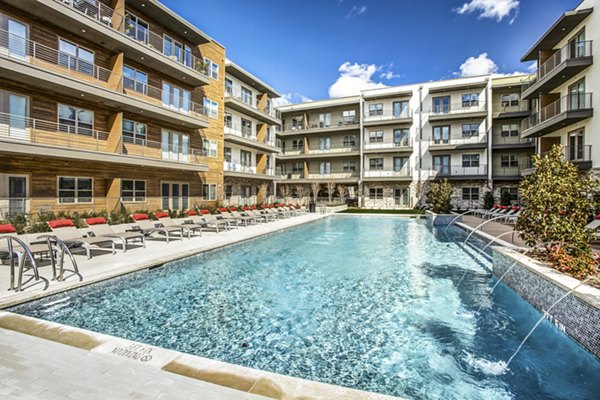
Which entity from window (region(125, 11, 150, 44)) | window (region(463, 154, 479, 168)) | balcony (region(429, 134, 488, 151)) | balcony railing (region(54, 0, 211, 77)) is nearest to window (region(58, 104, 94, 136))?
balcony railing (region(54, 0, 211, 77))

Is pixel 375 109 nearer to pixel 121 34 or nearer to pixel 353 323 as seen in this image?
pixel 121 34

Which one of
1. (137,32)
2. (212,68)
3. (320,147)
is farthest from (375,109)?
(137,32)

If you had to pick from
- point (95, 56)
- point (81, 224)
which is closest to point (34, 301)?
point (81, 224)

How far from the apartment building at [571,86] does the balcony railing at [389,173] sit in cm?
1231

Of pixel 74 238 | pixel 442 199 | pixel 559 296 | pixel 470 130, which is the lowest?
pixel 559 296

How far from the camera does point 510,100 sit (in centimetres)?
3181

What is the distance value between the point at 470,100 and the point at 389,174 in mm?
11286

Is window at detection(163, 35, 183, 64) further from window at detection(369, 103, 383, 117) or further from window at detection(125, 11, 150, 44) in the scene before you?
window at detection(369, 103, 383, 117)

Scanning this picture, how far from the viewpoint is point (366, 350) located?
15.8 feet

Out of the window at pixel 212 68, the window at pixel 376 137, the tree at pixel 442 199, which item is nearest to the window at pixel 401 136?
the window at pixel 376 137

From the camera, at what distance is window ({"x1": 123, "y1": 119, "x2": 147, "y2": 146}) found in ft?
60.0

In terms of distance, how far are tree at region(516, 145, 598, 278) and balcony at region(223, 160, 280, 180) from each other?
22.1 meters

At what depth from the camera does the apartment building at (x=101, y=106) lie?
13.5 metres

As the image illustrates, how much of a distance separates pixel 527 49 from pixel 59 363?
3051cm
